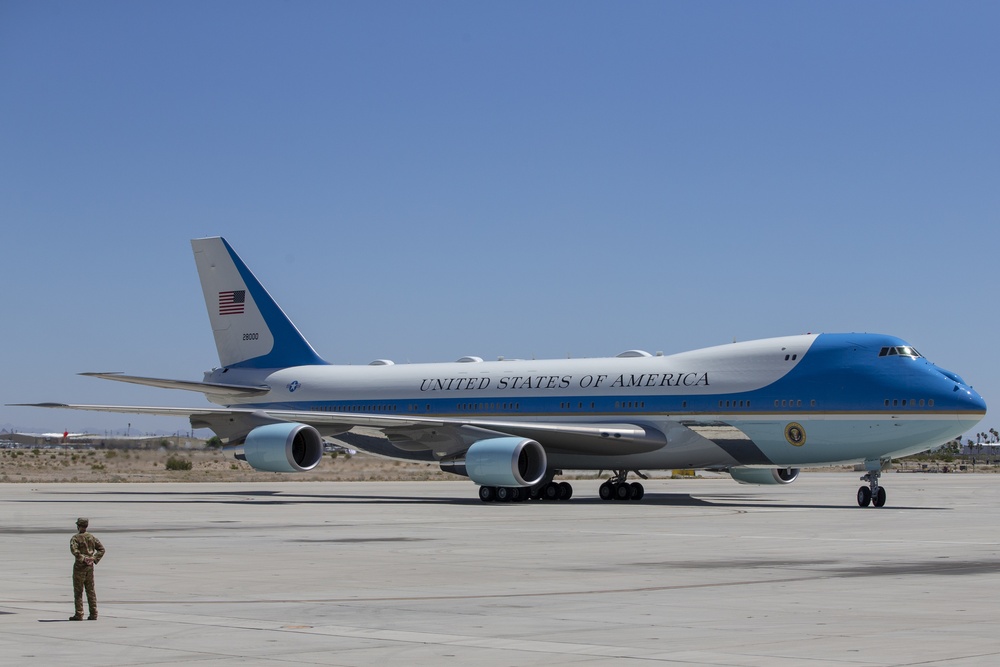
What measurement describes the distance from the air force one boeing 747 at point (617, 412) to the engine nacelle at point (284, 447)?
53 mm

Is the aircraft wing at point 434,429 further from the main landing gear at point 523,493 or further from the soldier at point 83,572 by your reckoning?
the soldier at point 83,572

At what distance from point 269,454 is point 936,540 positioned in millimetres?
20167

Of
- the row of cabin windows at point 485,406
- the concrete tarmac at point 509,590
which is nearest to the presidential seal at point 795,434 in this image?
the concrete tarmac at point 509,590

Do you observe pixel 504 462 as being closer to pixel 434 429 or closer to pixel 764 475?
pixel 434 429

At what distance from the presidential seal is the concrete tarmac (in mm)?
4144

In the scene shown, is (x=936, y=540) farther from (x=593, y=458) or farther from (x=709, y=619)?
(x=593, y=458)

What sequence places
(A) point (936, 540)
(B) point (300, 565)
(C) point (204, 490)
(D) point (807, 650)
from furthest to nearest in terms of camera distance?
(C) point (204, 490)
(A) point (936, 540)
(B) point (300, 565)
(D) point (807, 650)

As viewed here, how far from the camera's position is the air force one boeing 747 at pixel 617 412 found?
32.8 m

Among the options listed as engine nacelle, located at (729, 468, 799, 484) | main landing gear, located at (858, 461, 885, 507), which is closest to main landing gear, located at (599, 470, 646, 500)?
engine nacelle, located at (729, 468, 799, 484)

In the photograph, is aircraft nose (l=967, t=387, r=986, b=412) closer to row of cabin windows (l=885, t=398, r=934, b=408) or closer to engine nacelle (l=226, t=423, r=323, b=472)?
row of cabin windows (l=885, t=398, r=934, b=408)

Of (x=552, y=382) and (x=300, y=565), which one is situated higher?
(x=552, y=382)

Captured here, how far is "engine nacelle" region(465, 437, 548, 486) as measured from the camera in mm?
34500

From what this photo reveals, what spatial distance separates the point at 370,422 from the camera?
3788 cm

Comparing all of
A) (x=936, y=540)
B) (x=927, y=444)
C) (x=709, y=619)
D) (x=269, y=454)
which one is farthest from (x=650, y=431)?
(x=709, y=619)
